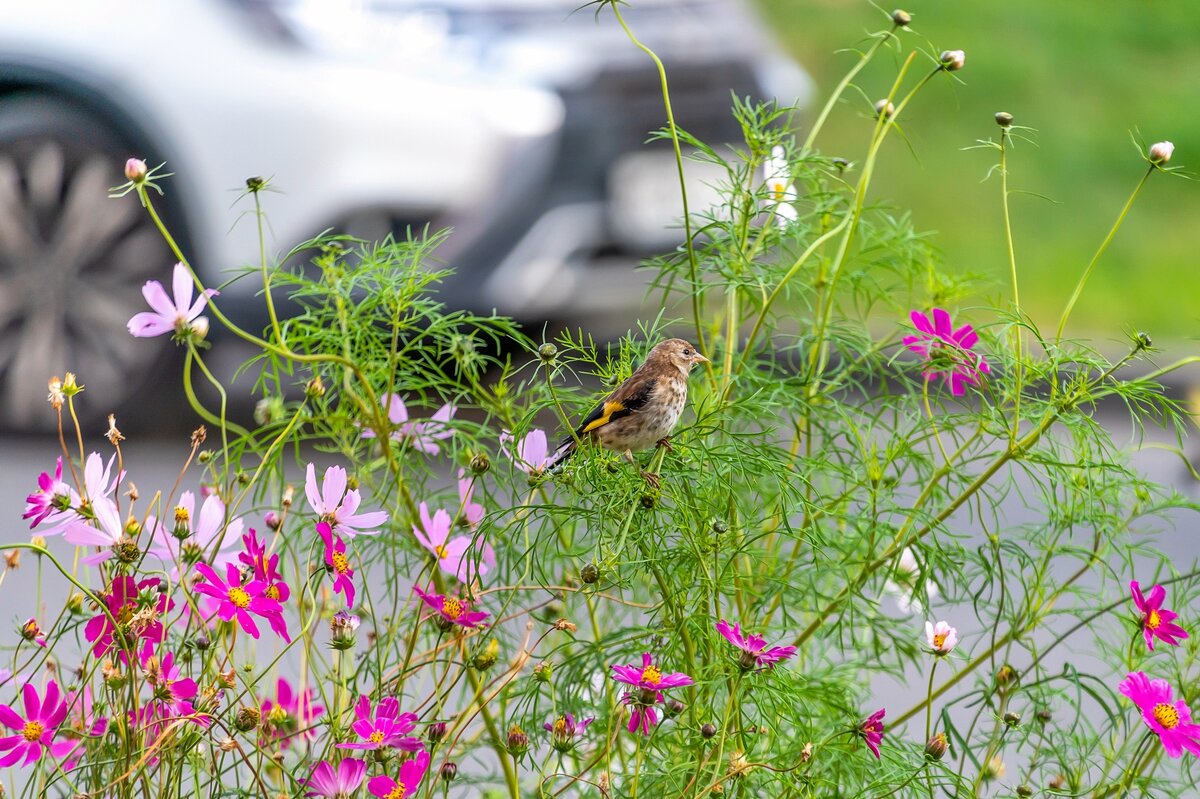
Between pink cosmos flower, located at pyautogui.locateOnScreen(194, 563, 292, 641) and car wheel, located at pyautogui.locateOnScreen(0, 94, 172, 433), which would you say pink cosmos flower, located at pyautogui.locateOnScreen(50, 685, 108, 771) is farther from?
car wheel, located at pyautogui.locateOnScreen(0, 94, 172, 433)

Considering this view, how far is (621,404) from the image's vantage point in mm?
1676

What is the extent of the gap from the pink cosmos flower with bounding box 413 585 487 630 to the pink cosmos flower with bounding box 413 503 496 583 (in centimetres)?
6

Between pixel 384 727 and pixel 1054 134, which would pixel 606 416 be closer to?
pixel 384 727

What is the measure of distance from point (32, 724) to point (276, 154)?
3557mm

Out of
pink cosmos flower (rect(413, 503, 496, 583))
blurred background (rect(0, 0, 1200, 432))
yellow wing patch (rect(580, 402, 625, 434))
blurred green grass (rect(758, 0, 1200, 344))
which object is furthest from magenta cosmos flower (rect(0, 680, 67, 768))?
blurred green grass (rect(758, 0, 1200, 344))

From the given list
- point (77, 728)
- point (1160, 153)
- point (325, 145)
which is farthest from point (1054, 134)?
point (77, 728)

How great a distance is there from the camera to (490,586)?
2.01 metres

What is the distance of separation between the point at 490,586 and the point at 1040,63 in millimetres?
8871

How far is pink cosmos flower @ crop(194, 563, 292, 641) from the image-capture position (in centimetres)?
Answer: 144

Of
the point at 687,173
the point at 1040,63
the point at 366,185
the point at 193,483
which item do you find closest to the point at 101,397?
the point at 193,483

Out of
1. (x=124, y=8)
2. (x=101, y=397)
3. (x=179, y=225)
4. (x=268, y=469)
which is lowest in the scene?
(x=268, y=469)

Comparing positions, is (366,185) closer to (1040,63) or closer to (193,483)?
(193,483)

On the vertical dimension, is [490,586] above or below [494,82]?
below

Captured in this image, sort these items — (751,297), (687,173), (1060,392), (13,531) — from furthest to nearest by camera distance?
(687,173)
(13,531)
(751,297)
(1060,392)
